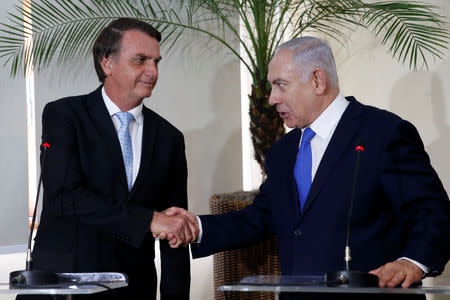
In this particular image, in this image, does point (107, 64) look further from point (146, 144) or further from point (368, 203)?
point (368, 203)

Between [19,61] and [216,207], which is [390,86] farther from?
[19,61]

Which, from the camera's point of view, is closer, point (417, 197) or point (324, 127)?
point (417, 197)

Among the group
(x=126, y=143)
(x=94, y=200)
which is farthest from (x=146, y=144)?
(x=94, y=200)

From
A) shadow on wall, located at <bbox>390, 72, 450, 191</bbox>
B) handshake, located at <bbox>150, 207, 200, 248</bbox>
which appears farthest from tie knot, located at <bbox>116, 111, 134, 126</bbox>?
shadow on wall, located at <bbox>390, 72, 450, 191</bbox>

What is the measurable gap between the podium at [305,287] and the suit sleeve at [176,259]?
1.05 m

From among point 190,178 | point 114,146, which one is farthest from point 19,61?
point 114,146

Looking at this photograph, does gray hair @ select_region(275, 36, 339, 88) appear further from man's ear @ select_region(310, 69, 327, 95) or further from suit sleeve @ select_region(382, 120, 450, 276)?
suit sleeve @ select_region(382, 120, 450, 276)

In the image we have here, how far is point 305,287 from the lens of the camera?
6.54 ft

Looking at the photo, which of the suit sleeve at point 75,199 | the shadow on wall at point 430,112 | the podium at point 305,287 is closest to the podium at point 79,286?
the podium at point 305,287

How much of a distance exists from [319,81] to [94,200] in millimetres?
974

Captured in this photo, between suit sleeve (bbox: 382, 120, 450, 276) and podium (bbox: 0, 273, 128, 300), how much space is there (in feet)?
3.17

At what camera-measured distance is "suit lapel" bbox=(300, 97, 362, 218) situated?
2.74 metres

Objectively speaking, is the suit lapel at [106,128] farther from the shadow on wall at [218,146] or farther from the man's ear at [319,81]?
the shadow on wall at [218,146]

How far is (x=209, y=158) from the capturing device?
5387mm
